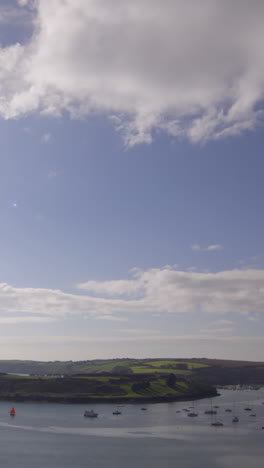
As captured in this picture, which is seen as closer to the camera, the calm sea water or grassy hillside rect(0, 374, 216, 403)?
→ the calm sea water

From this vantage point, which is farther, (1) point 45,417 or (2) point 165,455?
(1) point 45,417

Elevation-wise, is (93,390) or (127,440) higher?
(93,390)

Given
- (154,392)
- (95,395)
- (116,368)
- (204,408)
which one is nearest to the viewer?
(204,408)

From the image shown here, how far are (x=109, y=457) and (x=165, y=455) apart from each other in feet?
21.3

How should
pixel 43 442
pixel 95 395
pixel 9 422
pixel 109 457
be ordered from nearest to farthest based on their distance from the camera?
pixel 109 457 < pixel 43 442 < pixel 9 422 < pixel 95 395

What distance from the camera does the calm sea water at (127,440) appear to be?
47219mm

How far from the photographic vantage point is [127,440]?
191 feet

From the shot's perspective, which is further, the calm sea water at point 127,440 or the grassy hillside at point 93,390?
the grassy hillside at point 93,390

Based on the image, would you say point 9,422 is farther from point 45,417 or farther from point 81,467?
point 81,467

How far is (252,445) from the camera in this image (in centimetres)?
5725

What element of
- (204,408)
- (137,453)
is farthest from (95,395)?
(137,453)

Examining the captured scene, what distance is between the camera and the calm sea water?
4722 centimetres

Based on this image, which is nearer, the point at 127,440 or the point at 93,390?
the point at 127,440

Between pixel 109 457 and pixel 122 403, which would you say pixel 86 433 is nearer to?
pixel 109 457
